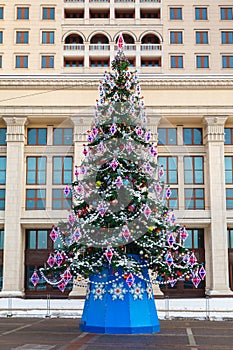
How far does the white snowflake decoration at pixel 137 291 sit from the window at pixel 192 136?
86.2 feet

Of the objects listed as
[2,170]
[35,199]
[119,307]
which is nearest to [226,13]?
[35,199]

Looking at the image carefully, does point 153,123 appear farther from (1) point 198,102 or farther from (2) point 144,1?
(2) point 144,1

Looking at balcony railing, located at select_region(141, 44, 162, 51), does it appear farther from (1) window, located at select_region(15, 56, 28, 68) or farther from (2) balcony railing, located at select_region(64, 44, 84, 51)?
(1) window, located at select_region(15, 56, 28, 68)

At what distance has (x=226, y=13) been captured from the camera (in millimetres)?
48156

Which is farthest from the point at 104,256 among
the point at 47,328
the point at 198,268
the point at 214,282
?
the point at 214,282

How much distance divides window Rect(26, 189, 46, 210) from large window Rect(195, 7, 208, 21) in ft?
71.9

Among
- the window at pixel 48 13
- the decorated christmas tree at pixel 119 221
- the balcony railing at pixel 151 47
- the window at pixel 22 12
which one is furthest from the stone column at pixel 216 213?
the decorated christmas tree at pixel 119 221

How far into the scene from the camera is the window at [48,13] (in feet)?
157

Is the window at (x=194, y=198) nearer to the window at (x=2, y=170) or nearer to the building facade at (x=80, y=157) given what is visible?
the building facade at (x=80, y=157)

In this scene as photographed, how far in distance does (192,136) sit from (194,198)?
15.9 ft

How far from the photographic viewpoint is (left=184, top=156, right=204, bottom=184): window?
3991 cm

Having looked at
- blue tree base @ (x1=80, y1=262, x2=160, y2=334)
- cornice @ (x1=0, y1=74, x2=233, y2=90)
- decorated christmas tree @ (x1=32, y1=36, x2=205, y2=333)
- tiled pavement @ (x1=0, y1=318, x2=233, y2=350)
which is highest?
cornice @ (x1=0, y1=74, x2=233, y2=90)

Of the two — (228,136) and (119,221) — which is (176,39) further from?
(119,221)

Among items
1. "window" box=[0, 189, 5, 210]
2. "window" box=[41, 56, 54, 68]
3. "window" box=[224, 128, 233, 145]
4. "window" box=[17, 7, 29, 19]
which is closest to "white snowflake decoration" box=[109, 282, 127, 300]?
"window" box=[0, 189, 5, 210]
